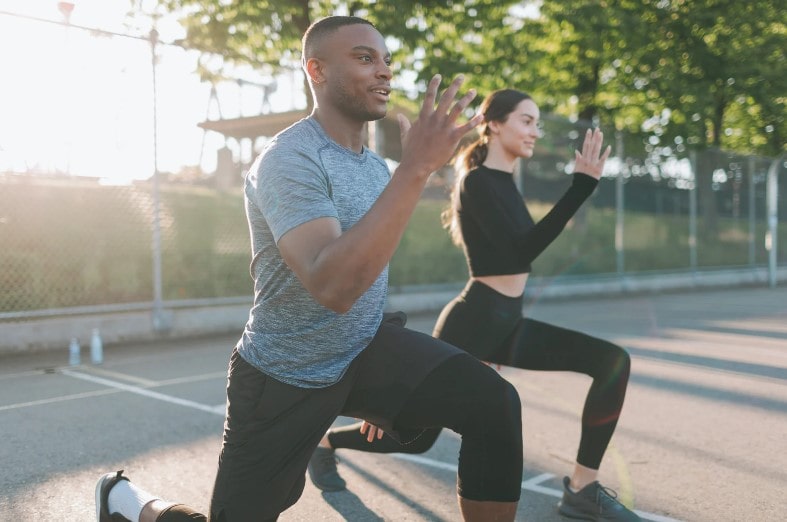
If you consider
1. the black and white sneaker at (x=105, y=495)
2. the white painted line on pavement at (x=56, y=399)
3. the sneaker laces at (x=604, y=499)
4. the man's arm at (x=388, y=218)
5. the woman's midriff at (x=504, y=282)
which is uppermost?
the man's arm at (x=388, y=218)

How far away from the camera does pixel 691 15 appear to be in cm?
1839

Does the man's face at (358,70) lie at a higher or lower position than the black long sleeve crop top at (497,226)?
higher

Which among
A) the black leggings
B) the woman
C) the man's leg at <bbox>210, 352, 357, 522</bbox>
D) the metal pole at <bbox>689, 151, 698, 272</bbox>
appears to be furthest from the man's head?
the metal pole at <bbox>689, 151, 698, 272</bbox>

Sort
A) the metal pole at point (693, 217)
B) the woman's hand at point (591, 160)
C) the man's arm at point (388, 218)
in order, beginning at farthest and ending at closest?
the metal pole at point (693, 217) < the woman's hand at point (591, 160) < the man's arm at point (388, 218)

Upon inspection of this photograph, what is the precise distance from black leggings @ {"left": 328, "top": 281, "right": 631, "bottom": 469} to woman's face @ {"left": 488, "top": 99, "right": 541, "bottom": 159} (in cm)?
73

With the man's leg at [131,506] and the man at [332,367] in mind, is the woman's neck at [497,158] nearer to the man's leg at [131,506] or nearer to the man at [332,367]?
the man at [332,367]

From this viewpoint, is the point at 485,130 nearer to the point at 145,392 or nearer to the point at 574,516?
the point at 574,516

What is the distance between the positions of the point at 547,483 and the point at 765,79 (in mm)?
18877

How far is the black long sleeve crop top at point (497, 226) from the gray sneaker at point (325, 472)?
1203 millimetres

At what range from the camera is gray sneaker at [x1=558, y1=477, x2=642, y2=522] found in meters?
3.51

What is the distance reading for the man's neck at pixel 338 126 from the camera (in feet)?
8.10

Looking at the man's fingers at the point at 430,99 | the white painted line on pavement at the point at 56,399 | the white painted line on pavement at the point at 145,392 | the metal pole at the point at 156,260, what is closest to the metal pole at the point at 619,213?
the metal pole at the point at 156,260

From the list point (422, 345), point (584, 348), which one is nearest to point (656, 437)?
point (584, 348)

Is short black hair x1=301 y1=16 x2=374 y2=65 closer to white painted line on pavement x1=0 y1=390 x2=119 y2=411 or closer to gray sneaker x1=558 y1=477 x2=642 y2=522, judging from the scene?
gray sneaker x1=558 y1=477 x2=642 y2=522
